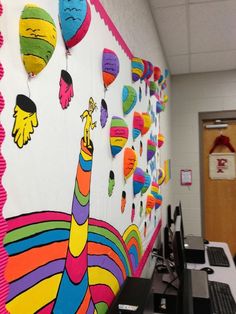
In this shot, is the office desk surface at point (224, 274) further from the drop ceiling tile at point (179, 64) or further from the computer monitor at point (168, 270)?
the drop ceiling tile at point (179, 64)

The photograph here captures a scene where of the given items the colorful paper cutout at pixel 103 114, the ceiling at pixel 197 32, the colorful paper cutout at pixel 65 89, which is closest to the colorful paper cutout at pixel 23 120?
the colorful paper cutout at pixel 65 89

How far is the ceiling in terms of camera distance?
211cm

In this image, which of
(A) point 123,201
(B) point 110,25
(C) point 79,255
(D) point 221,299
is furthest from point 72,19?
(D) point 221,299

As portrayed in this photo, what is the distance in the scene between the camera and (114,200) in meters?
1.09

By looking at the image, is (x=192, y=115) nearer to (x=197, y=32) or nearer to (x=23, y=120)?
(x=197, y=32)

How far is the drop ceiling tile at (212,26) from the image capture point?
212 centimetres

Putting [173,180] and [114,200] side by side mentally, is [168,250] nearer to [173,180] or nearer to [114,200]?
[114,200]

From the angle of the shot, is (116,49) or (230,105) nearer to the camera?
(116,49)

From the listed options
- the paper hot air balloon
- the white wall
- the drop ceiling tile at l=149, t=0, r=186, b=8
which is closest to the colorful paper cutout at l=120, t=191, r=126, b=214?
the paper hot air balloon

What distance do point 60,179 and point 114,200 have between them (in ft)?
1.49

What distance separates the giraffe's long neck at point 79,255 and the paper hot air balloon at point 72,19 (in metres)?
0.25

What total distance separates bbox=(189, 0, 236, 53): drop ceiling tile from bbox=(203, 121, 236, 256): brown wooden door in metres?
1.13

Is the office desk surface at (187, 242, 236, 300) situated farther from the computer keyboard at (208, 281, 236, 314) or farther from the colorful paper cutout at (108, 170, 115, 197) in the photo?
the colorful paper cutout at (108, 170, 115, 197)

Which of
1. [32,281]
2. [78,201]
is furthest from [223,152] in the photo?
[32,281]
